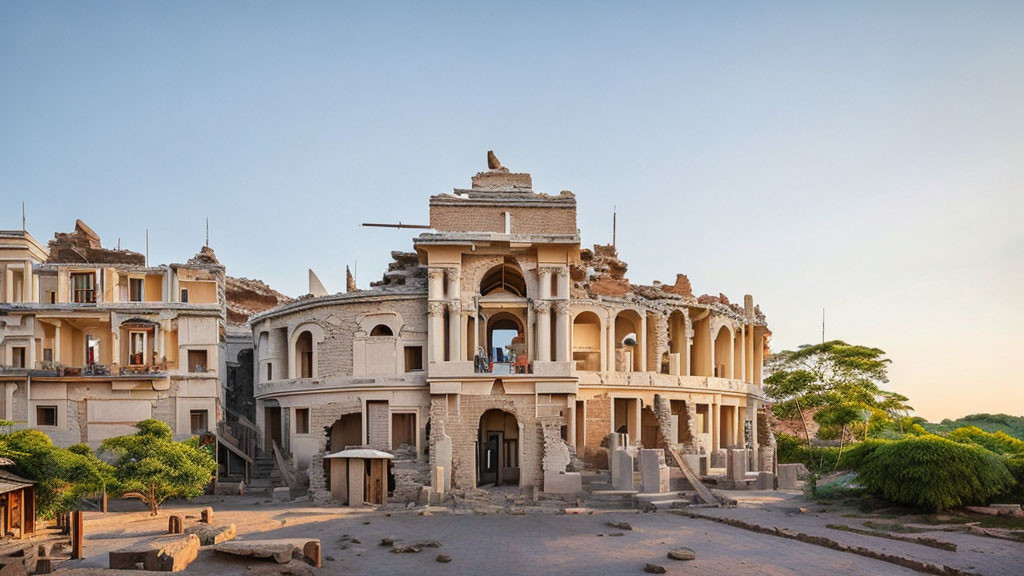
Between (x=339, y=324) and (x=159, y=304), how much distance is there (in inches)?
380

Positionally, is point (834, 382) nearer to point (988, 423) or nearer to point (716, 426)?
point (716, 426)

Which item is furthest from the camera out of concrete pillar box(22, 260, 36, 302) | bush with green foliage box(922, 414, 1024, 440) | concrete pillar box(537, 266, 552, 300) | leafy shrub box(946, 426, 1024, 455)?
bush with green foliage box(922, 414, 1024, 440)

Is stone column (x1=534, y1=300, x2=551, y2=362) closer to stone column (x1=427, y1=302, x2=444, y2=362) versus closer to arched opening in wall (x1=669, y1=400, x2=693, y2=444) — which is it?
stone column (x1=427, y1=302, x2=444, y2=362)

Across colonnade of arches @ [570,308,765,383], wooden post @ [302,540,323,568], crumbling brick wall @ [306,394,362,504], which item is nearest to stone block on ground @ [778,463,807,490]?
colonnade of arches @ [570,308,765,383]

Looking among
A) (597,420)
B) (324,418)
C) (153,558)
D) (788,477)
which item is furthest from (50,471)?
(788,477)

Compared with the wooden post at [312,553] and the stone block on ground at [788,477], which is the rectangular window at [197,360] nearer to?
the wooden post at [312,553]

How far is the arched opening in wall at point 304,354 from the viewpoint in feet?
117

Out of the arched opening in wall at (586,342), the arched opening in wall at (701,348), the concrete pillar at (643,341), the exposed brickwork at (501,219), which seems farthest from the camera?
the arched opening in wall at (701,348)

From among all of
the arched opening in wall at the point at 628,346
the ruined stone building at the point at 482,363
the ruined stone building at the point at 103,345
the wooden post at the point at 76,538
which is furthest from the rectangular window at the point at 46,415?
the arched opening in wall at the point at 628,346

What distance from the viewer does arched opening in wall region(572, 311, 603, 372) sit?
37.3 m

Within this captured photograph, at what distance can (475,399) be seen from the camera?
101ft

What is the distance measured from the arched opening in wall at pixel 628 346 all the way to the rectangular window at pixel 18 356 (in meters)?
28.3

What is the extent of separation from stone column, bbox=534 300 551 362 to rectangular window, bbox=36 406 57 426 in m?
22.7

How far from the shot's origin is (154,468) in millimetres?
24609
